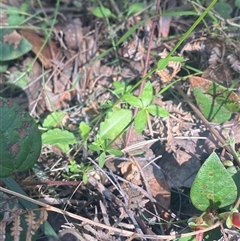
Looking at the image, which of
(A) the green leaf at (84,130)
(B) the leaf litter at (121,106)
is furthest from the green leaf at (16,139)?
(A) the green leaf at (84,130)

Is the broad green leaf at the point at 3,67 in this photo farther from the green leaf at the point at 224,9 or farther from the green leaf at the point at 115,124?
the green leaf at the point at 224,9

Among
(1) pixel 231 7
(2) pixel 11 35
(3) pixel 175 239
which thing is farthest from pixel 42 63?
(3) pixel 175 239

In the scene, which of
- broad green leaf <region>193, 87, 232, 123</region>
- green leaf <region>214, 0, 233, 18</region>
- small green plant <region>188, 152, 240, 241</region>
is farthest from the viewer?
green leaf <region>214, 0, 233, 18</region>

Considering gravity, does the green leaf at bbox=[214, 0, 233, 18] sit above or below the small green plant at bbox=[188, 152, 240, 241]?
above

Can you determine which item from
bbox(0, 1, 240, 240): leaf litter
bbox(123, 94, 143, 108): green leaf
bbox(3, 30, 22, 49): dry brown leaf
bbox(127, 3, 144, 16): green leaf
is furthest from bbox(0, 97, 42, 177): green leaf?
bbox(127, 3, 144, 16): green leaf

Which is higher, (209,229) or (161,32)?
(161,32)

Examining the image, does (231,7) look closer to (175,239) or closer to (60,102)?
(60,102)

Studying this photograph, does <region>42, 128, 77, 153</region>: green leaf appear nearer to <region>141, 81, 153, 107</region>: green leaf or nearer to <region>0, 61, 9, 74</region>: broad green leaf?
<region>141, 81, 153, 107</region>: green leaf
